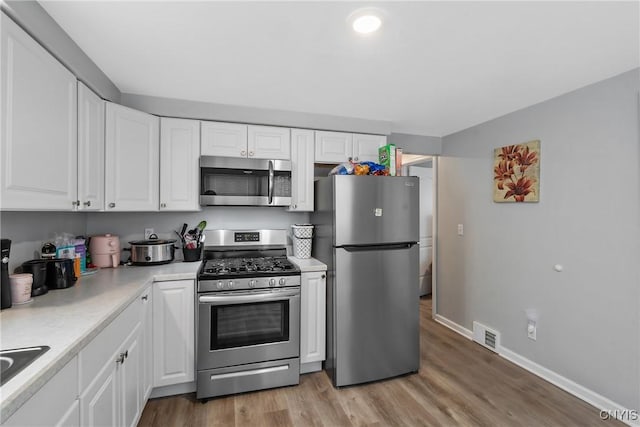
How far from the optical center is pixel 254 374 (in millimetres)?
2250

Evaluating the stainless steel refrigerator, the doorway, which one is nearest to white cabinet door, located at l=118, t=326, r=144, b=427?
the stainless steel refrigerator

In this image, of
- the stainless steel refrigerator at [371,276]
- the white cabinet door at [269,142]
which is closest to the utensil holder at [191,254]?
the white cabinet door at [269,142]

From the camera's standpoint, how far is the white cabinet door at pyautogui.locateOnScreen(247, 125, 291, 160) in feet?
8.69

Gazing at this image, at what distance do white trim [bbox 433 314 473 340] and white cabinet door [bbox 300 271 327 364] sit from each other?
5.77 ft

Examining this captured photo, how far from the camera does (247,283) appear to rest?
87.4 inches

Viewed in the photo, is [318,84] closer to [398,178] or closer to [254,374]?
[398,178]

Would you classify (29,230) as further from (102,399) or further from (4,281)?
(102,399)

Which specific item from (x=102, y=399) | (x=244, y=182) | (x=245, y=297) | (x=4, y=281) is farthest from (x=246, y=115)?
(x=102, y=399)

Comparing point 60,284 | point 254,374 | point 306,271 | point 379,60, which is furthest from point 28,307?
point 379,60

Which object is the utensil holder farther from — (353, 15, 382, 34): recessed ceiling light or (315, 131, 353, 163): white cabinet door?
(353, 15, 382, 34): recessed ceiling light

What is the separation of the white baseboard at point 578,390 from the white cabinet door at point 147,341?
304 cm

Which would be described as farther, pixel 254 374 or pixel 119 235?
pixel 119 235

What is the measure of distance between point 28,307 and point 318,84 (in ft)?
6.84

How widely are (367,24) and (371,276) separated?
174cm
